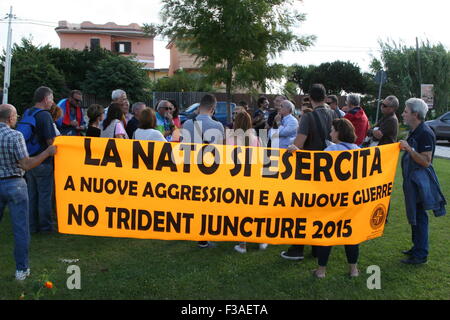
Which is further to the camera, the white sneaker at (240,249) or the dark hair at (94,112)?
the dark hair at (94,112)

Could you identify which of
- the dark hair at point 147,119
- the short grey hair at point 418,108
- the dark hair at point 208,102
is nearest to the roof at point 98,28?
the dark hair at point 208,102

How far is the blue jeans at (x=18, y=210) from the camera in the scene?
4.02 m

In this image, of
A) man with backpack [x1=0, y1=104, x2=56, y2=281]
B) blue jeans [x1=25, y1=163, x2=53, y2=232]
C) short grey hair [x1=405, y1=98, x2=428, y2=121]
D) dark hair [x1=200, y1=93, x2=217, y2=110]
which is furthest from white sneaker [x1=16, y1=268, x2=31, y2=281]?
short grey hair [x1=405, y1=98, x2=428, y2=121]

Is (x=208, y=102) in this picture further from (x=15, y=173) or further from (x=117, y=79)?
(x=117, y=79)

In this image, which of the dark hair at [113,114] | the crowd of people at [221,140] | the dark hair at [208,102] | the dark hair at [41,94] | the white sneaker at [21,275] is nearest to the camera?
the crowd of people at [221,140]

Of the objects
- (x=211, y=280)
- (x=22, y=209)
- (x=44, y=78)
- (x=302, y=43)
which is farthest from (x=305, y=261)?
(x=44, y=78)

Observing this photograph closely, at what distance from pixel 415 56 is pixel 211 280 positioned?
30.4 m

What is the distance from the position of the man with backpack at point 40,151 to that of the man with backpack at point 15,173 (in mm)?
1258

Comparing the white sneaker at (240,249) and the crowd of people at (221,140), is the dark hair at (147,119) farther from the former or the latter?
the white sneaker at (240,249)

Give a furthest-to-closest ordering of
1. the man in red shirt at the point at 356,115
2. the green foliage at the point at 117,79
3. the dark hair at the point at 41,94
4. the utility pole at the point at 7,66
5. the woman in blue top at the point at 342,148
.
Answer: the green foliage at the point at 117,79 → the utility pole at the point at 7,66 → the man in red shirt at the point at 356,115 → the dark hair at the point at 41,94 → the woman in blue top at the point at 342,148

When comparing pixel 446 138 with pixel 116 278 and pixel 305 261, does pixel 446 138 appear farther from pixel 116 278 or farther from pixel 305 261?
pixel 116 278

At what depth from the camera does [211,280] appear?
437 centimetres

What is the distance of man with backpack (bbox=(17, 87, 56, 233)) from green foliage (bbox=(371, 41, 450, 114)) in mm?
27750

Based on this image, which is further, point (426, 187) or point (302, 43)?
point (302, 43)
